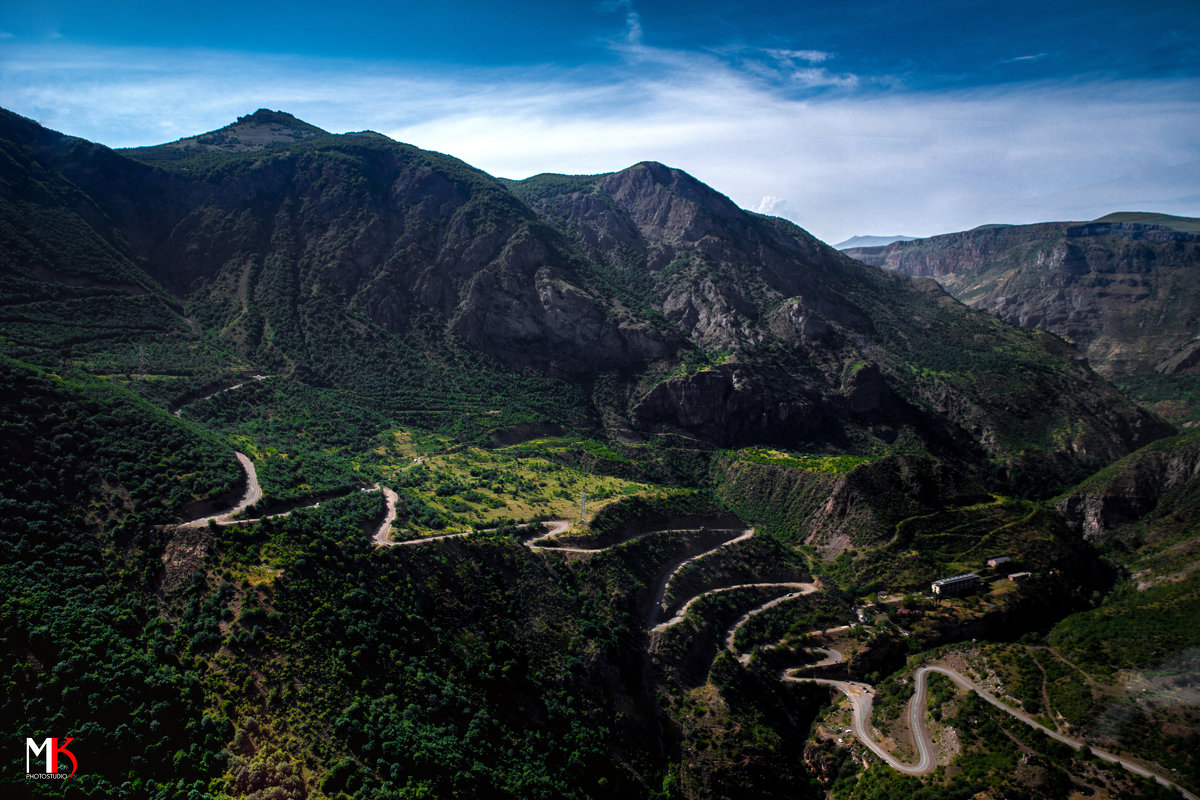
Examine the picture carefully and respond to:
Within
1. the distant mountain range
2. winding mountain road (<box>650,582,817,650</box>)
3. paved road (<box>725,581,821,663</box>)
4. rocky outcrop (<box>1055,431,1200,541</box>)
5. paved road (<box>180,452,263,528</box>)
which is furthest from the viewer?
rocky outcrop (<box>1055,431,1200,541</box>)

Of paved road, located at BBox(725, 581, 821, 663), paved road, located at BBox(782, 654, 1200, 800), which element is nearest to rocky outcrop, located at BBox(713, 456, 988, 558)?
paved road, located at BBox(725, 581, 821, 663)

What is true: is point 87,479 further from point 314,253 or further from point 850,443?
point 850,443

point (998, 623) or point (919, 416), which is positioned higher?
point (919, 416)

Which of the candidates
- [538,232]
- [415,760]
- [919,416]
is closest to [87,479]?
[415,760]

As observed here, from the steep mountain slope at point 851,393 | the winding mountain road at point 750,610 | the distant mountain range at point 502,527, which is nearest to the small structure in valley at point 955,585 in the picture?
the distant mountain range at point 502,527

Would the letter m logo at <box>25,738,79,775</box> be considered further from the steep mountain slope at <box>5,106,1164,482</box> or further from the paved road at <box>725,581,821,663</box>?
the steep mountain slope at <box>5,106,1164,482</box>

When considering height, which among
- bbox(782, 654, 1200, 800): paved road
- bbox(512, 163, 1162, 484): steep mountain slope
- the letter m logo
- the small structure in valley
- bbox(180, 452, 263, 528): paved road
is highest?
bbox(512, 163, 1162, 484): steep mountain slope
